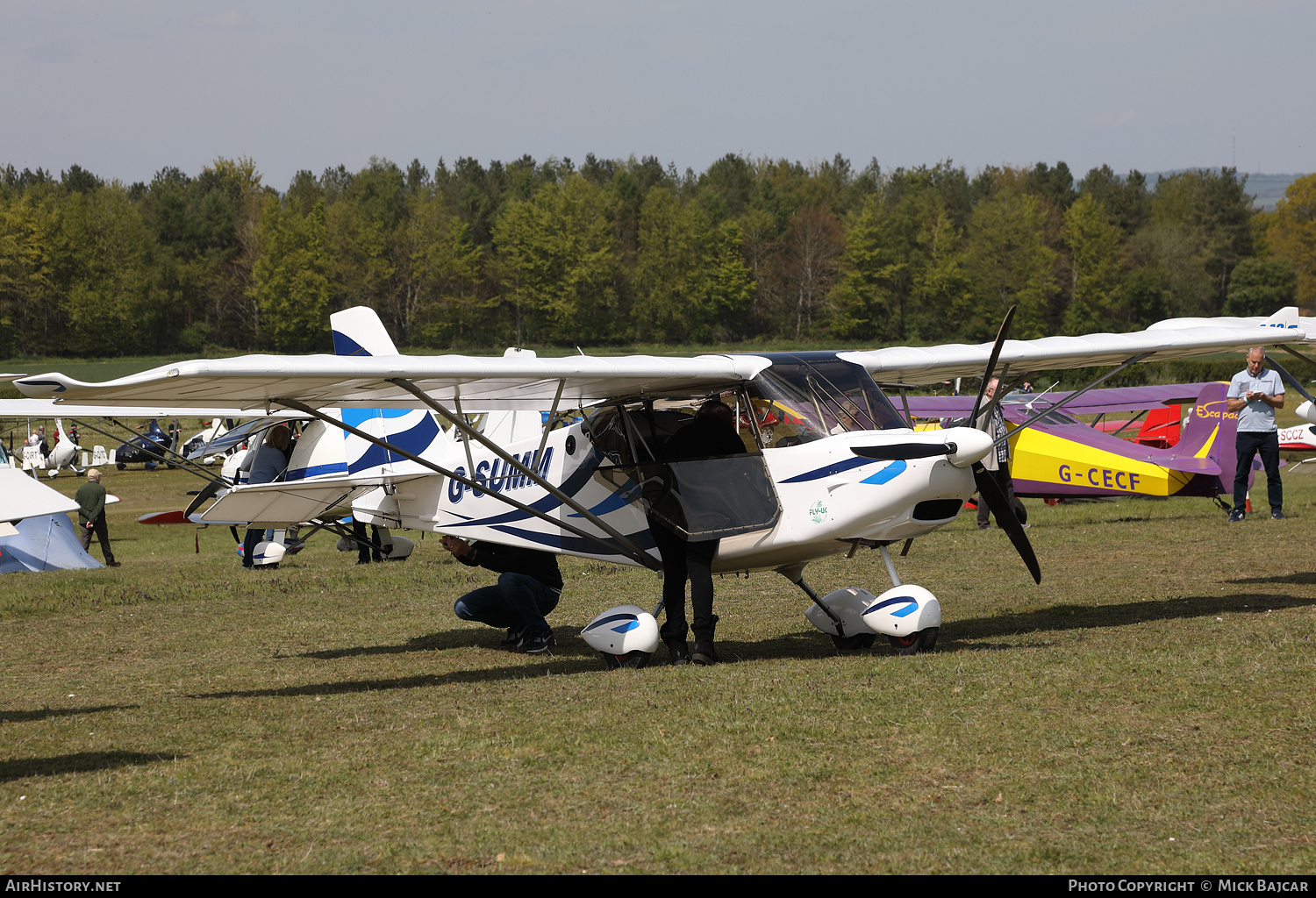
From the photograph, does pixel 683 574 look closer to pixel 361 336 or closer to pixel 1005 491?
pixel 361 336

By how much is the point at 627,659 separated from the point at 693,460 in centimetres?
155

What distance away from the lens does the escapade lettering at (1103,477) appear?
1647cm

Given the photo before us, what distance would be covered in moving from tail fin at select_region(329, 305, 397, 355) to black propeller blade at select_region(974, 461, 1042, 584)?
6682 mm

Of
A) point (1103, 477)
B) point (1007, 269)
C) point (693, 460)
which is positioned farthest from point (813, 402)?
point (1007, 269)

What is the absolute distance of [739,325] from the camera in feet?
330

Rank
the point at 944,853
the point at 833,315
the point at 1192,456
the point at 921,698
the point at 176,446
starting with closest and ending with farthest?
the point at 944,853 < the point at 921,698 < the point at 1192,456 < the point at 176,446 < the point at 833,315

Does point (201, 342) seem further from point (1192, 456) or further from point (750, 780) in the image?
point (750, 780)

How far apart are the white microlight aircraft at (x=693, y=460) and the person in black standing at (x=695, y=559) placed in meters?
0.10

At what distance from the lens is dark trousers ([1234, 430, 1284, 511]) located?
15.1 meters

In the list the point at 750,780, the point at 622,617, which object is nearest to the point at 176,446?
the point at 622,617

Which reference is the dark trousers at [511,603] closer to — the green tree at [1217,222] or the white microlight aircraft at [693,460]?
the white microlight aircraft at [693,460]

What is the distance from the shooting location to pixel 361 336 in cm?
1227

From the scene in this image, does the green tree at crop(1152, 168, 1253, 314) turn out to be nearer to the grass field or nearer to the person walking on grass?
the person walking on grass

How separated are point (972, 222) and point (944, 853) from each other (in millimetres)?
104174
